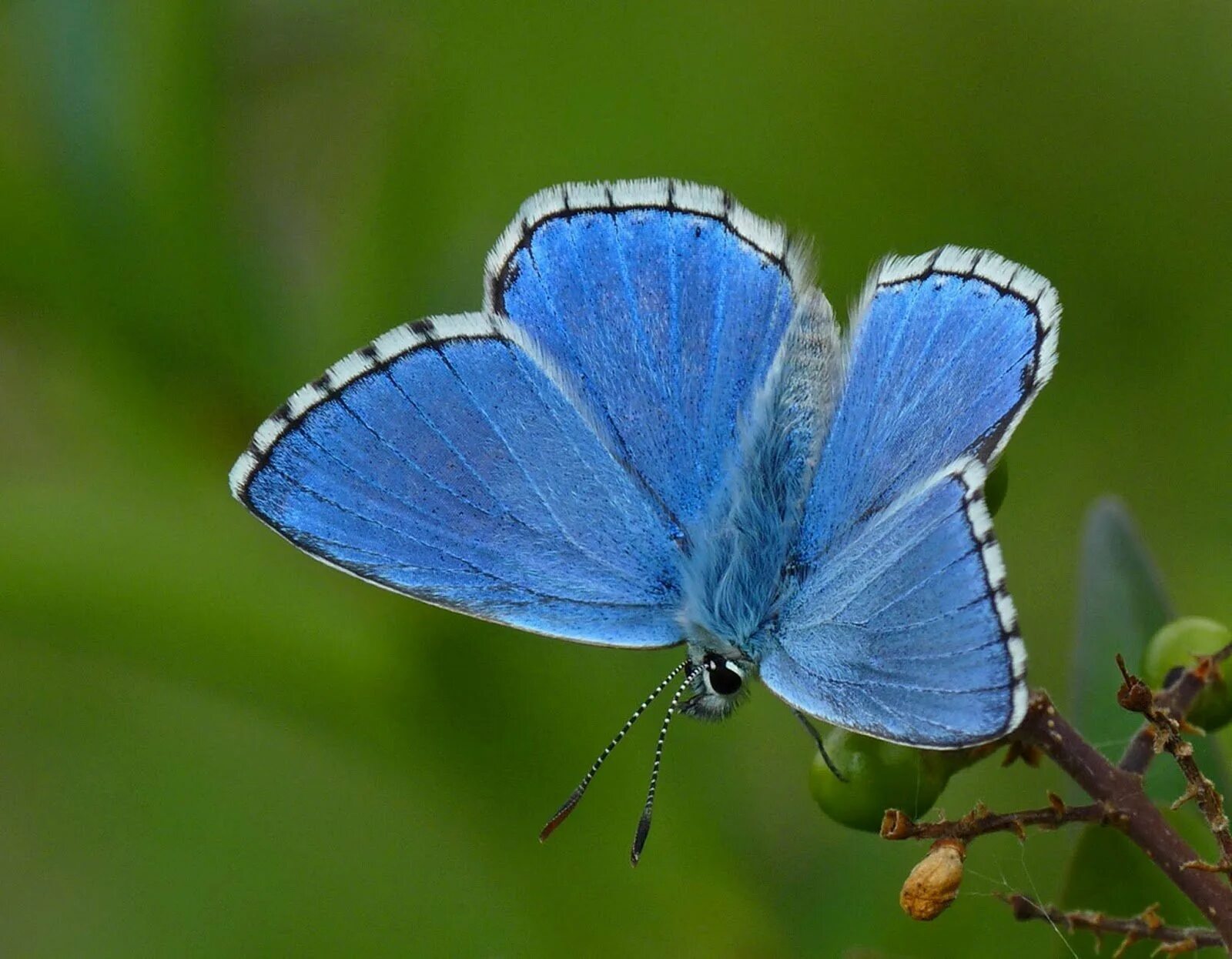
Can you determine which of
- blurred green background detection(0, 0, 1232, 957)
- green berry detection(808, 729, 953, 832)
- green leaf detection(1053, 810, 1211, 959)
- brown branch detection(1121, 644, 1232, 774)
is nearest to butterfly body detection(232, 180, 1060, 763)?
green berry detection(808, 729, 953, 832)


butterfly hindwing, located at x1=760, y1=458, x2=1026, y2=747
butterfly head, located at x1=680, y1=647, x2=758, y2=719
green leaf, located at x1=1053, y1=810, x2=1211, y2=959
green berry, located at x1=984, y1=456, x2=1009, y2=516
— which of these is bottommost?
green leaf, located at x1=1053, y1=810, x2=1211, y2=959

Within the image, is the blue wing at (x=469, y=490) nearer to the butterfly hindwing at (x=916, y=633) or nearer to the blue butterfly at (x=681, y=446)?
the blue butterfly at (x=681, y=446)

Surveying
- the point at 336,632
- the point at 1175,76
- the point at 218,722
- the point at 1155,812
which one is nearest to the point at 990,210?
the point at 1175,76

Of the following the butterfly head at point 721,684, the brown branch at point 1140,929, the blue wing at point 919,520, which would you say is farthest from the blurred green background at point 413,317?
the blue wing at point 919,520

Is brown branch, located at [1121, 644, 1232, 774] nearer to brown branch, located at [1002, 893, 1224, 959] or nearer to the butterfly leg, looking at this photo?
brown branch, located at [1002, 893, 1224, 959]

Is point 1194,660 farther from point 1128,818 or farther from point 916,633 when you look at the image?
point 916,633

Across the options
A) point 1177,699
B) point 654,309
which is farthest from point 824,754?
point 654,309
